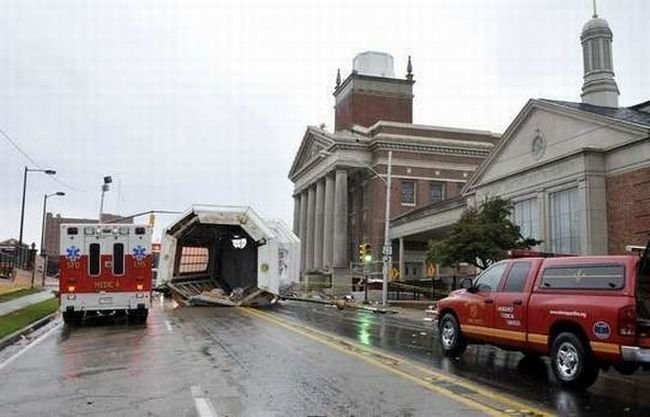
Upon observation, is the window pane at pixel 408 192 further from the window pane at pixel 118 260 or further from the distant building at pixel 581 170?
the window pane at pixel 118 260

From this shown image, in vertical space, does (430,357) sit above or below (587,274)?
below

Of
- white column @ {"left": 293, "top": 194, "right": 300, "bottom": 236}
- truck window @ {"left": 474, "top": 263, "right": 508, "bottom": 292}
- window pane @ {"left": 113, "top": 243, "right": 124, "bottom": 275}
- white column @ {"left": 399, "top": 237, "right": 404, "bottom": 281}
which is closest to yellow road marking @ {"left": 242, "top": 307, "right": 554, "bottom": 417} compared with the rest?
truck window @ {"left": 474, "top": 263, "right": 508, "bottom": 292}

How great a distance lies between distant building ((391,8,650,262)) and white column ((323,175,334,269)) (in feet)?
109

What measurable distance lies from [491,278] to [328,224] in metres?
59.1

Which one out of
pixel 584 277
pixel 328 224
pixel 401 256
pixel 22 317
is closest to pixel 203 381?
pixel 584 277

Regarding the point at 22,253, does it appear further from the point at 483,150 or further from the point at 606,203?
the point at 606,203

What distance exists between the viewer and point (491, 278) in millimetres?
12430

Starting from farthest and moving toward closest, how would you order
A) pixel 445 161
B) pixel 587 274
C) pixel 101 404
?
pixel 445 161, pixel 587 274, pixel 101 404

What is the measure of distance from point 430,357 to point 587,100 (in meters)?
29.8

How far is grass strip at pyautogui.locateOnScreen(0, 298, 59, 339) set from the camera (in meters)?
17.7

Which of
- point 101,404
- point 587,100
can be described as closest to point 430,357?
point 101,404

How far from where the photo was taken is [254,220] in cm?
2869

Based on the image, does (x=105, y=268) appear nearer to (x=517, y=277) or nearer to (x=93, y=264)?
(x=93, y=264)

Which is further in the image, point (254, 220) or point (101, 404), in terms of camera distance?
point (254, 220)
